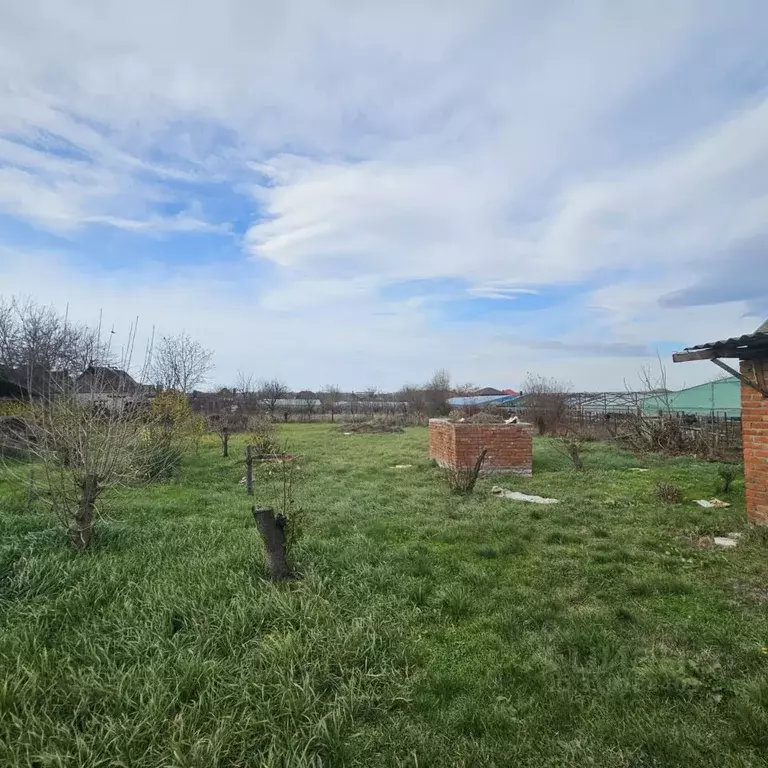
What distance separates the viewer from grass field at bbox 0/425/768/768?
7.39 feet

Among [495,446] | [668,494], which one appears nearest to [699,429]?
[495,446]

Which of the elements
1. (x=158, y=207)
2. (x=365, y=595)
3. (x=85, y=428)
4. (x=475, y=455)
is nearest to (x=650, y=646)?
(x=365, y=595)

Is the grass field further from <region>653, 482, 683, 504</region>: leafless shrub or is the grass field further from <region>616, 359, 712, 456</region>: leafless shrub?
<region>616, 359, 712, 456</region>: leafless shrub

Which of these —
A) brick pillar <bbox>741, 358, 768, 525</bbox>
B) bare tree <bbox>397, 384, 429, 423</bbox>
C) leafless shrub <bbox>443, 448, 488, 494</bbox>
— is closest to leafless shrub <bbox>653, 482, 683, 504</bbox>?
brick pillar <bbox>741, 358, 768, 525</bbox>

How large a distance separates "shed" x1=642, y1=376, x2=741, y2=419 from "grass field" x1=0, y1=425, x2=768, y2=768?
51.8ft

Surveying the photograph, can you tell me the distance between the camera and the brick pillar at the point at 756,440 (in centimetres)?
529

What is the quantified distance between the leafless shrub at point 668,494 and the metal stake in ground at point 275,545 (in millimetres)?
5824

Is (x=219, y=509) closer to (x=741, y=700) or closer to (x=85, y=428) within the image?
(x=85, y=428)

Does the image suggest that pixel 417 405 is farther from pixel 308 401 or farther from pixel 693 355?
pixel 693 355

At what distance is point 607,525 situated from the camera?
19.9 ft

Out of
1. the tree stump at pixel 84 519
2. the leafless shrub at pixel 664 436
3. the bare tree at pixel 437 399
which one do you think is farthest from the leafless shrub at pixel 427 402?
the tree stump at pixel 84 519

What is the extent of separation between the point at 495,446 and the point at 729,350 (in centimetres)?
500

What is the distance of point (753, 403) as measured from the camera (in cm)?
543

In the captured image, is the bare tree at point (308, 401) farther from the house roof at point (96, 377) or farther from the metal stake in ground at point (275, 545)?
the metal stake in ground at point (275, 545)
